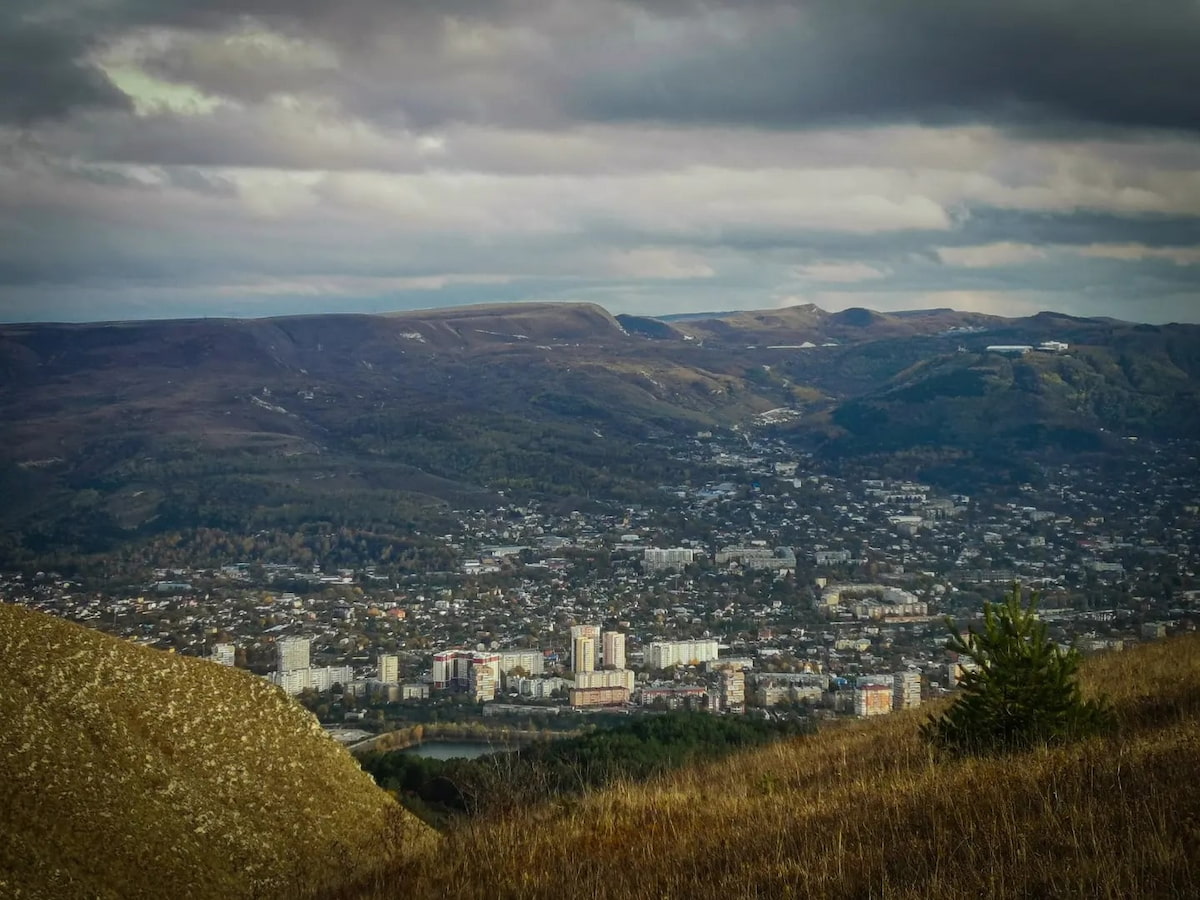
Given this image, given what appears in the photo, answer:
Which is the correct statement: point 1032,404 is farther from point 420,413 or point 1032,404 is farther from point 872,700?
point 872,700

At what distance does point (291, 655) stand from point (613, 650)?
11972 mm

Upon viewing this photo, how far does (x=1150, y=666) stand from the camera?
13.5 metres

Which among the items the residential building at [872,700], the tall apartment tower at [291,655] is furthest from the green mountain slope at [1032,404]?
the tall apartment tower at [291,655]

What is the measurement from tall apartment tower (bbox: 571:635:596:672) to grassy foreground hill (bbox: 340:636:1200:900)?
3571cm

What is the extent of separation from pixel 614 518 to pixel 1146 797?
252ft

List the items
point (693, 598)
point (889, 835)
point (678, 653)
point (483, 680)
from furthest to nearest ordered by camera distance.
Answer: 1. point (693, 598)
2. point (678, 653)
3. point (483, 680)
4. point (889, 835)

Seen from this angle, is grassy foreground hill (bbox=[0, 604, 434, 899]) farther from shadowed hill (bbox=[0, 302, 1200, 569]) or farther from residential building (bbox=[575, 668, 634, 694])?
shadowed hill (bbox=[0, 302, 1200, 569])

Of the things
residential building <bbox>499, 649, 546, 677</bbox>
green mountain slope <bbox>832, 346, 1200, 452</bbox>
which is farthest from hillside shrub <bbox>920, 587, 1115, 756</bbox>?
green mountain slope <bbox>832, 346, 1200, 452</bbox>

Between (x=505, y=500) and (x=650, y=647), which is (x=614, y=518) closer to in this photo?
(x=505, y=500)

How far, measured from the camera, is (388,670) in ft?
146

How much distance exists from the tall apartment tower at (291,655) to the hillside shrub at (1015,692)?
1368 inches

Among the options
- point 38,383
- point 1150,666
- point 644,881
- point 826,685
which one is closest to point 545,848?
point 644,881

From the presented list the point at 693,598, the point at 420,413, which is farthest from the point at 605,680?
the point at 420,413

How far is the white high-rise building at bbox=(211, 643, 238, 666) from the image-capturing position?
41062 millimetres
